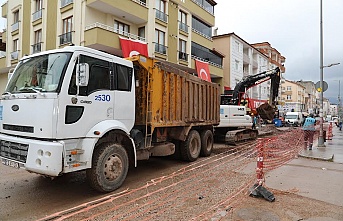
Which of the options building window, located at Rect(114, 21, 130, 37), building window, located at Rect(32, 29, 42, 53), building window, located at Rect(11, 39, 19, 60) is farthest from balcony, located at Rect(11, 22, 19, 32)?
building window, located at Rect(114, 21, 130, 37)

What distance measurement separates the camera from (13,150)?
196 inches

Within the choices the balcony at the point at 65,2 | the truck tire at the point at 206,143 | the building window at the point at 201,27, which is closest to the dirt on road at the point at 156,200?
the truck tire at the point at 206,143

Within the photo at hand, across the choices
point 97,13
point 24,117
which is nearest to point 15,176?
point 24,117

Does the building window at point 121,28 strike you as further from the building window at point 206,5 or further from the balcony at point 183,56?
the building window at point 206,5

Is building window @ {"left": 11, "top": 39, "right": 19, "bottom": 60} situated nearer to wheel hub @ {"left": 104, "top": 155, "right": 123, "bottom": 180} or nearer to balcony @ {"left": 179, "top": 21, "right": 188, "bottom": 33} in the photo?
balcony @ {"left": 179, "top": 21, "right": 188, "bottom": 33}

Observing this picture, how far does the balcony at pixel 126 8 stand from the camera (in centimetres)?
1692

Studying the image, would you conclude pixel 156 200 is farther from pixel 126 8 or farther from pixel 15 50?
pixel 15 50

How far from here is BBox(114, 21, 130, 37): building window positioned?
1875 cm

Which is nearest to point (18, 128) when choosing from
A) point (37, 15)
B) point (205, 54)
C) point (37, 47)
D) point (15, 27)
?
point (37, 47)

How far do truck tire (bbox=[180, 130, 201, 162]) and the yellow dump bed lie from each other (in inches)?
17.7

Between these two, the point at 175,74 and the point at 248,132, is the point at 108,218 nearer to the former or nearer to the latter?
the point at 175,74

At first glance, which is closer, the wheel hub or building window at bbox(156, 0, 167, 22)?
the wheel hub

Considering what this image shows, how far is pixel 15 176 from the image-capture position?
22.0ft

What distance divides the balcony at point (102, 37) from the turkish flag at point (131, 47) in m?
0.37
